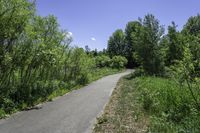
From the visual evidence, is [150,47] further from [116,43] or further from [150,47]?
[116,43]

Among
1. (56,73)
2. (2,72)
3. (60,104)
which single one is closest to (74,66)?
(56,73)

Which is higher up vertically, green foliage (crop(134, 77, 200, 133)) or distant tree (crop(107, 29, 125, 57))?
distant tree (crop(107, 29, 125, 57))

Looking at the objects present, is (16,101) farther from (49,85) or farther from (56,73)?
(56,73)

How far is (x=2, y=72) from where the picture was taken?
589 inches

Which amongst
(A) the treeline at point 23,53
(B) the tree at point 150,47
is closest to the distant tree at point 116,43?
(B) the tree at point 150,47

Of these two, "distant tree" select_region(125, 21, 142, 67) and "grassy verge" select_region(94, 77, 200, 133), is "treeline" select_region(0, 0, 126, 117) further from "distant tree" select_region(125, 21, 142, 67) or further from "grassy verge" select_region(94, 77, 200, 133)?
"distant tree" select_region(125, 21, 142, 67)

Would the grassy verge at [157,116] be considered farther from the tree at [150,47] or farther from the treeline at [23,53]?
the tree at [150,47]

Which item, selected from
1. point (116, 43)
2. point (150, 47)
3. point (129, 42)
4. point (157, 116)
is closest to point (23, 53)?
point (157, 116)

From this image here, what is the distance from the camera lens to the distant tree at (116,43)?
108m

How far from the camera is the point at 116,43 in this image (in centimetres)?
10956

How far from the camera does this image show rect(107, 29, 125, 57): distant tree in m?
108

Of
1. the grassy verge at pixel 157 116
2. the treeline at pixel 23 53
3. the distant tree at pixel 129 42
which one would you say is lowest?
the grassy verge at pixel 157 116

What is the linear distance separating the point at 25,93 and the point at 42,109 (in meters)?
1.76

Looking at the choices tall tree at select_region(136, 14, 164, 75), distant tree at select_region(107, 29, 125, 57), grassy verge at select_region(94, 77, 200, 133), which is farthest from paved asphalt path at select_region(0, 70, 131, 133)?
distant tree at select_region(107, 29, 125, 57)
